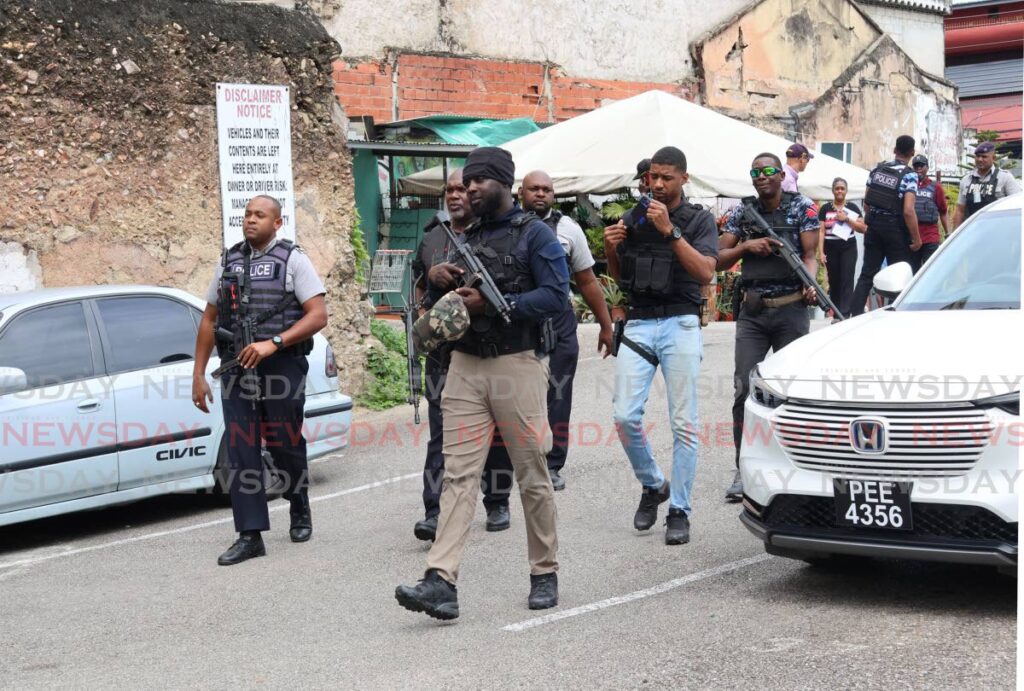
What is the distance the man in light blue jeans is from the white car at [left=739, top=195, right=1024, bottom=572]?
0.88 m

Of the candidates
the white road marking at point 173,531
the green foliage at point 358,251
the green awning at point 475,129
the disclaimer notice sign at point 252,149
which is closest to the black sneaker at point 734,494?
the white road marking at point 173,531

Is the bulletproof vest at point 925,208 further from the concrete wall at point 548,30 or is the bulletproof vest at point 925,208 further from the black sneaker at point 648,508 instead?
the concrete wall at point 548,30

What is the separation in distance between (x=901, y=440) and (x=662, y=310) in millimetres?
1916

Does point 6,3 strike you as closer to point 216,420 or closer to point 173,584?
point 216,420

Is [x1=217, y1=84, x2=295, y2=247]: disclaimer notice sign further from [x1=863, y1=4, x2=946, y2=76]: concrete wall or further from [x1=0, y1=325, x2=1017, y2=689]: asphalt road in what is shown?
[x1=863, y1=4, x2=946, y2=76]: concrete wall

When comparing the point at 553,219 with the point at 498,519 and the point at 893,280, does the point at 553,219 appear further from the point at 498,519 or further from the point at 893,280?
→ the point at 893,280

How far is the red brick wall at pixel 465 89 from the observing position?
18109 mm

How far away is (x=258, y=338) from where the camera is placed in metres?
6.95

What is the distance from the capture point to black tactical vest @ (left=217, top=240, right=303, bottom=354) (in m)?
6.95

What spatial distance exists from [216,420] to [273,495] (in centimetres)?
60

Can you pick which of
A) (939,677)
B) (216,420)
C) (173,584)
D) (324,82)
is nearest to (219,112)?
(324,82)

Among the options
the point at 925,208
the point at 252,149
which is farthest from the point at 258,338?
the point at 925,208

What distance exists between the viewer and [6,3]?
1036 centimetres

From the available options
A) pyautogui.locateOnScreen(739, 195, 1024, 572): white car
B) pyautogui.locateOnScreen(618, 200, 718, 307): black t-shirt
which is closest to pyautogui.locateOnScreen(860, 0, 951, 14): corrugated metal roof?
pyautogui.locateOnScreen(618, 200, 718, 307): black t-shirt
